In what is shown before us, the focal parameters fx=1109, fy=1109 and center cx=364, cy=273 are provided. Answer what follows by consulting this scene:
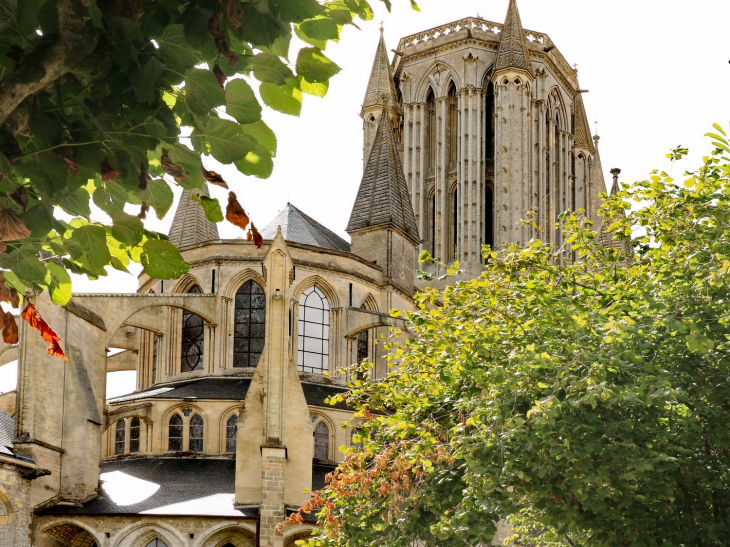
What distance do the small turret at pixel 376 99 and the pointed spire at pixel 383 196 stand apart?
11129 mm

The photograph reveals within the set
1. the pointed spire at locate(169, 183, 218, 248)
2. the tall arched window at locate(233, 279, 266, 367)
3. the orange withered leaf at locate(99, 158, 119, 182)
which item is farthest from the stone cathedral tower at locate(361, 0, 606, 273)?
the orange withered leaf at locate(99, 158, 119, 182)

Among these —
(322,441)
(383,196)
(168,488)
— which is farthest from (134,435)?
(383,196)

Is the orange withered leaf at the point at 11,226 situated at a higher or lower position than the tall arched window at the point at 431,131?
lower

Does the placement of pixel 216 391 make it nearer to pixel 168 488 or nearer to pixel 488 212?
pixel 168 488

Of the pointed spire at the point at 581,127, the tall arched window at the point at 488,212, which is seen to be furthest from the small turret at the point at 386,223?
the pointed spire at the point at 581,127

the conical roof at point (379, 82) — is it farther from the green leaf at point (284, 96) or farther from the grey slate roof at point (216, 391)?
Answer: the green leaf at point (284, 96)

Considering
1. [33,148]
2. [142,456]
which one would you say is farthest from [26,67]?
[142,456]

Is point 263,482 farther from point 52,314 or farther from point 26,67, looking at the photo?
point 26,67

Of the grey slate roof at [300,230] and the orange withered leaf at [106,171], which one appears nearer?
the orange withered leaf at [106,171]

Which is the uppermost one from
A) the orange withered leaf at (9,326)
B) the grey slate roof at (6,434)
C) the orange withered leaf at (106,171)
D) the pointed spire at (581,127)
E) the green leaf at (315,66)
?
the pointed spire at (581,127)

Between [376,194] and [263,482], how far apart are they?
1243cm

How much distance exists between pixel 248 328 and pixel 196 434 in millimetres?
3398

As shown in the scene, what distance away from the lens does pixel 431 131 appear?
46.4 meters

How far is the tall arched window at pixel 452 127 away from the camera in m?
45.8
